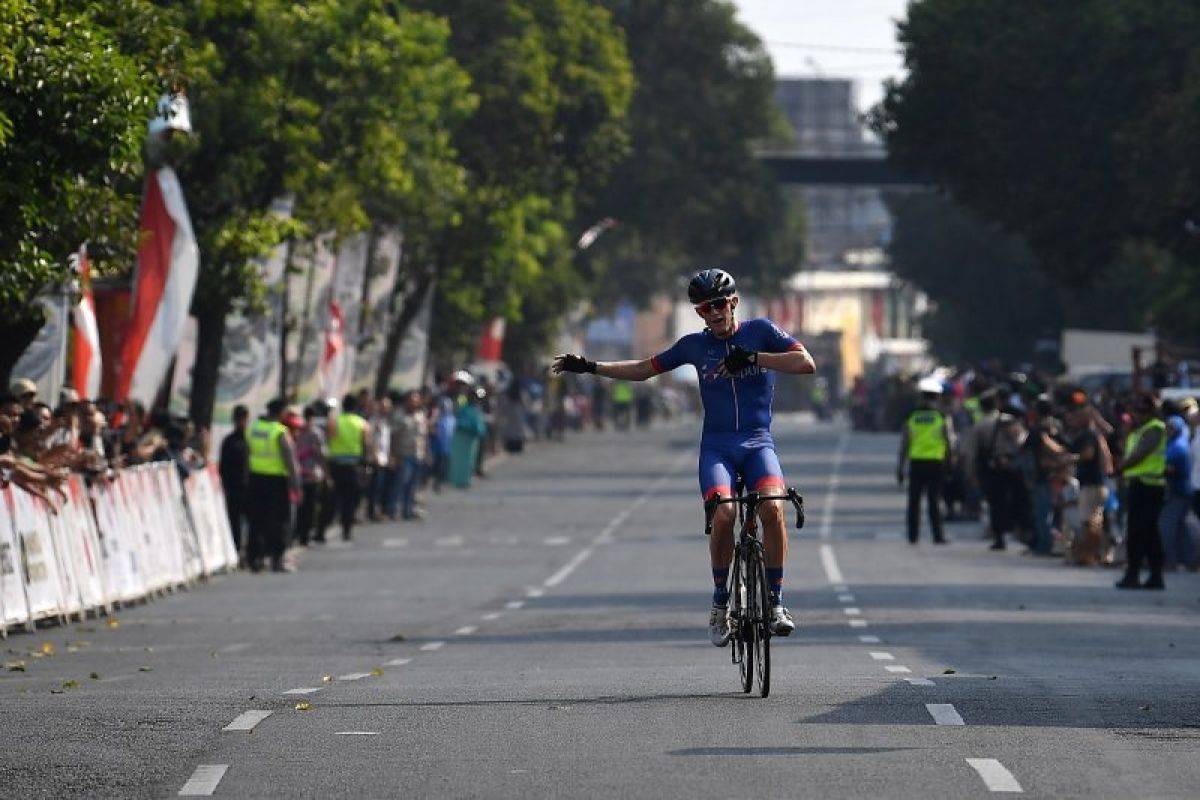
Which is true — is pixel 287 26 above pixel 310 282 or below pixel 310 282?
above

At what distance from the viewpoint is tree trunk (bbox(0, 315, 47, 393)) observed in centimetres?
2939

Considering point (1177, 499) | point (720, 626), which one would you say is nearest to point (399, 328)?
point (1177, 499)

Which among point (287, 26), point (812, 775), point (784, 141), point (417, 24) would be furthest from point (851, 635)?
point (784, 141)

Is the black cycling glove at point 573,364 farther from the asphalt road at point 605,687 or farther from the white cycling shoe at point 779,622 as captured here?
the asphalt road at point 605,687

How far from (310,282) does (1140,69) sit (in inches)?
659

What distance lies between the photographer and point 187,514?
103 ft

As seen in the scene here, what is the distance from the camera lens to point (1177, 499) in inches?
1223

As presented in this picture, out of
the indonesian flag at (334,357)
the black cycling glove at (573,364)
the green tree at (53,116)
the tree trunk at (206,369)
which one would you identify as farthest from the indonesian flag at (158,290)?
the black cycling glove at (573,364)

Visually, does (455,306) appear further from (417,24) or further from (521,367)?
(521,367)

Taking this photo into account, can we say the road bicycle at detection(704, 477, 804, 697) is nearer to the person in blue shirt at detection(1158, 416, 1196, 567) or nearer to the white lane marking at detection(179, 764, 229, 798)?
the white lane marking at detection(179, 764, 229, 798)

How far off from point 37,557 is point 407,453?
74.2ft

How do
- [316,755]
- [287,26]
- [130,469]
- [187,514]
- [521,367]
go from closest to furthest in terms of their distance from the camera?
[316,755] → [130,469] → [187,514] → [287,26] → [521,367]

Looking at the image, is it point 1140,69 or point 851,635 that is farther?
point 1140,69

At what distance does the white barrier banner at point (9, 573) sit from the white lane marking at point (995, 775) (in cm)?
1158
